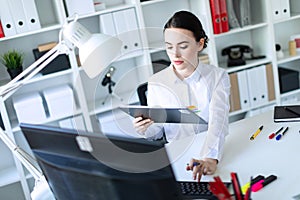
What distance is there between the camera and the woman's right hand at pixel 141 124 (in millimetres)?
1551

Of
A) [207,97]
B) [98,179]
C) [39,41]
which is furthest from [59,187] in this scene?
[39,41]

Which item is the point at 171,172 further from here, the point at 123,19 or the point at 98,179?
the point at 123,19

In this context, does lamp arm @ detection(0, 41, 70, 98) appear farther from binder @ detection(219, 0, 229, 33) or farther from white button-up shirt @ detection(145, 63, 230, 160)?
binder @ detection(219, 0, 229, 33)

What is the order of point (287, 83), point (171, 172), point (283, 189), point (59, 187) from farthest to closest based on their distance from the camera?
point (287, 83)
point (283, 189)
point (59, 187)
point (171, 172)

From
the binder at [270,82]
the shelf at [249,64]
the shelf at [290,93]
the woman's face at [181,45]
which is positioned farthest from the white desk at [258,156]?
the shelf at [290,93]

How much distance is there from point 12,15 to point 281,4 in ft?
6.29

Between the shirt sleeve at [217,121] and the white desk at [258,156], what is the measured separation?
0.16 feet

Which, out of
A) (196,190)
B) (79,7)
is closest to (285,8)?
(79,7)

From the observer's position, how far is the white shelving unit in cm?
254

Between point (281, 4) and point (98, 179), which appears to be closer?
point (98, 179)

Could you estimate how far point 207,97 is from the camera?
1743 mm

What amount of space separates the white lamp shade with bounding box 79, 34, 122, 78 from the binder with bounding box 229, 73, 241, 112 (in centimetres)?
185

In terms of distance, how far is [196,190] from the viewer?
123 centimetres

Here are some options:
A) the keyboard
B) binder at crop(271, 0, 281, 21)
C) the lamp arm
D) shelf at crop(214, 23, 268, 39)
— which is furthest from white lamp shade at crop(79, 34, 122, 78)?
binder at crop(271, 0, 281, 21)
